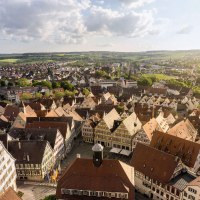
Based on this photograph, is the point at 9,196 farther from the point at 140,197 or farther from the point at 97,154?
the point at 140,197

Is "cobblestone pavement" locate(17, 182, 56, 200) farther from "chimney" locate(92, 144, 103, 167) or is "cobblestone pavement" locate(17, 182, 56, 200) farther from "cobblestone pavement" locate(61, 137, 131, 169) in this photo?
"chimney" locate(92, 144, 103, 167)

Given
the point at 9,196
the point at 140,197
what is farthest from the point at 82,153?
the point at 9,196

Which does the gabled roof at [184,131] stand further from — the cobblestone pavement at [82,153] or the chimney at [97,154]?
the chimney at [97,154]

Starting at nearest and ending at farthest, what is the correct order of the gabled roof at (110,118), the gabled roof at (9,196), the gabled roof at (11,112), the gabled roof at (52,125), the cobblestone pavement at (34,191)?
the gabled roof at (9,196)
the cobblestone pavement at (34,191)
the gabled roof at (52,125)
the gabled roof at (110,118)
the gabled roof at (11,112)

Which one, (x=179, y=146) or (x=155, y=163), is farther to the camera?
(x=179, y=146)

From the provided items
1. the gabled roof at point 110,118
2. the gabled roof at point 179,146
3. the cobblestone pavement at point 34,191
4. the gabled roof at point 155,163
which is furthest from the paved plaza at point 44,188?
the gabled roof at point 179,146

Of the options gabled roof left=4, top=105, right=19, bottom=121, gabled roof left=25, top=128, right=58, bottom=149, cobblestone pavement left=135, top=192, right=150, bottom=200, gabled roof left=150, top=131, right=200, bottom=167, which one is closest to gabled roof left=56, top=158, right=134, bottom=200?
cobblestone pavement left=135, top=192, right=150, bottom=200
